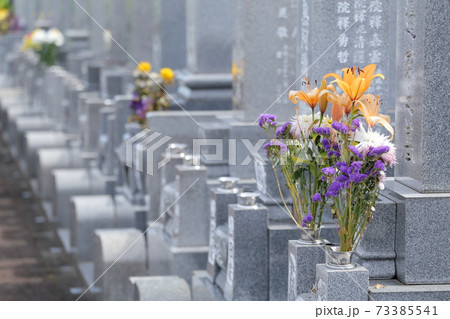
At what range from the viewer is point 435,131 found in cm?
435

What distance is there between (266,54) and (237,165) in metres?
0.74

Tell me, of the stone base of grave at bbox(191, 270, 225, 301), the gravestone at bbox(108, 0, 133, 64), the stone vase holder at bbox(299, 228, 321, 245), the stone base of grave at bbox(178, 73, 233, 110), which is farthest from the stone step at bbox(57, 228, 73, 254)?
the stone vase holder at bbox(299, 228, 321, 245)

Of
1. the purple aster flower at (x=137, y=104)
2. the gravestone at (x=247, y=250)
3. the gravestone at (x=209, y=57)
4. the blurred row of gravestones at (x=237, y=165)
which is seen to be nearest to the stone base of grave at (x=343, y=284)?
the blurred row of gravestones at (x=237, y=165)

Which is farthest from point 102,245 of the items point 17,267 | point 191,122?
point 17,267

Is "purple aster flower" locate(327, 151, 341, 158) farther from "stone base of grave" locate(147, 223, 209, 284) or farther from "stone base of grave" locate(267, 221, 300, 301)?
"stone base of grave" locate(147, 223, 209, 284)

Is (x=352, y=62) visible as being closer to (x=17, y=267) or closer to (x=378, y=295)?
(x=378, y=295)

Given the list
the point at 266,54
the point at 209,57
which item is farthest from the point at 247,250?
the point at 209,57

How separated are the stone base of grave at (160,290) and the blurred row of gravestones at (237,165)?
0.04 feet

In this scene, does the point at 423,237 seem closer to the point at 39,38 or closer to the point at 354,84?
the point at 354,84

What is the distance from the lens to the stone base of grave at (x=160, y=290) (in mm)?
5672

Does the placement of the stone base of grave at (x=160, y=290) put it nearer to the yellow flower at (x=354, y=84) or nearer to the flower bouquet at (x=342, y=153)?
the flower bouquet at (x=342, y=153)

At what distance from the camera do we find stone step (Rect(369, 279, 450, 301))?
13.8 feet

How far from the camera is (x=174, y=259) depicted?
684 cm
